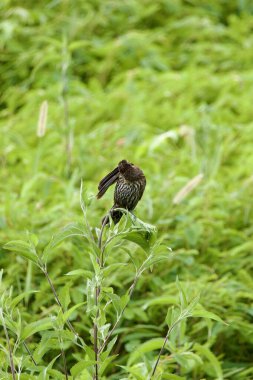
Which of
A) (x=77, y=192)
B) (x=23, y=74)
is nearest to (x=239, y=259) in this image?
(x=77, y=192)

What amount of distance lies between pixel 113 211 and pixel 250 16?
576 centimetres

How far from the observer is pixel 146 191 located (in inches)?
162

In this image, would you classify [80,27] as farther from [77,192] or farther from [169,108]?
[77,192]

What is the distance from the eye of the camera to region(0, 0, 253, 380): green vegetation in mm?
2146

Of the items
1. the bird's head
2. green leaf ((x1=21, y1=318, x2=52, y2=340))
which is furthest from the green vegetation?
the bird's head

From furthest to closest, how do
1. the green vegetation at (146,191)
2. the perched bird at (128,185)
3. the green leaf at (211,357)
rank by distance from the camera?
the green leaf at (211,357) < the green vegetation at (146,191) < the perched bird at (128,185)

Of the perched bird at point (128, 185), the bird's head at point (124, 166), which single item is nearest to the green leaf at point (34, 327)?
the perched bird at point (128, 185)

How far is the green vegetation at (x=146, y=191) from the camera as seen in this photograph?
2.15 meters

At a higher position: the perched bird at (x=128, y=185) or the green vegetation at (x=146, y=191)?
the perched bird at (x=128, y=185)

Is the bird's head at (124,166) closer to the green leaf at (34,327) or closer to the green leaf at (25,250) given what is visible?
the green leaf at (25,250)

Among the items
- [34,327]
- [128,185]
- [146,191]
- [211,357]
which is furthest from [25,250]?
[146,191]

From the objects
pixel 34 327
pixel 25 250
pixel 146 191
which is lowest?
pixel 146 191

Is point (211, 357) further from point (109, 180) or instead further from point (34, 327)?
point (109, 180)

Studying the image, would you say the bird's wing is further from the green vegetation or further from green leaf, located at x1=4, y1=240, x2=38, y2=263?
green leaf, located at x1=4, y1=240, x2=38, y2=263
